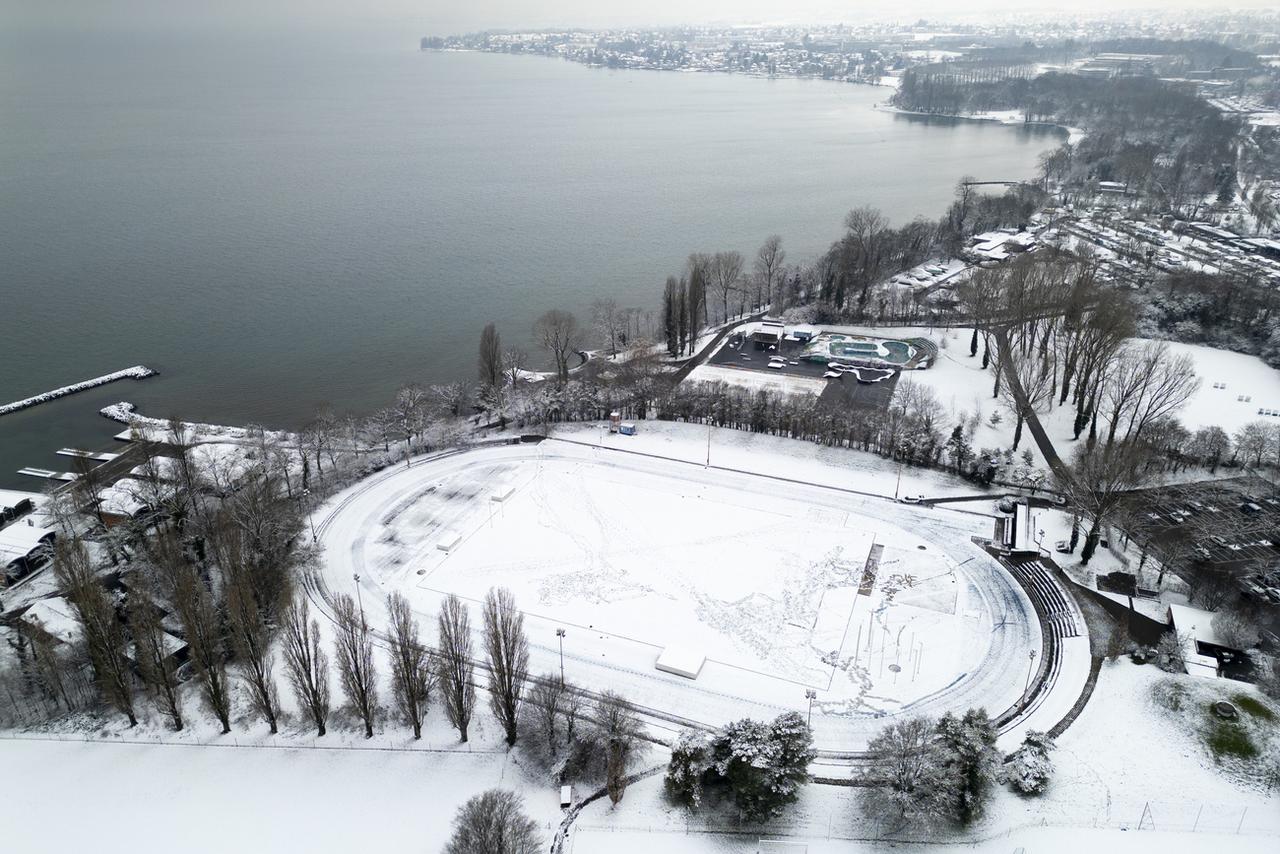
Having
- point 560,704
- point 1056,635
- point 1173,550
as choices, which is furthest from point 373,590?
point 1173,550

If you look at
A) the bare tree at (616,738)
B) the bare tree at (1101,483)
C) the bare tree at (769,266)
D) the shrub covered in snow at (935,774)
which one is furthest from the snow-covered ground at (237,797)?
the bare tree at (769,266)

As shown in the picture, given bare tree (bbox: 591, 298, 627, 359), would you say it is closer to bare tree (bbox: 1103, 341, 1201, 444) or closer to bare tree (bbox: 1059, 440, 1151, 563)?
bare tree (bbox: 1103, 341, 1201, 444)

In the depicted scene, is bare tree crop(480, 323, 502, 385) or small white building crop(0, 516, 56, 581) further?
bare tree crop(480, 323, 502, 385)

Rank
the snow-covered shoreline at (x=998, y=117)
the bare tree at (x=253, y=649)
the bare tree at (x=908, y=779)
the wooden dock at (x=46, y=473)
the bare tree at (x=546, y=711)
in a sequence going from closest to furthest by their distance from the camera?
the bare tree at (x=908, y=779) → the bare tree at (x=546, y=711) → the bare tree at (x=253, y=649) → the wooden dock at (x=46, y=473) → the snow-covered shoreline at (x=998, y=117)

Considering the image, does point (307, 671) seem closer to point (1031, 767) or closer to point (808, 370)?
point (1031, 767)

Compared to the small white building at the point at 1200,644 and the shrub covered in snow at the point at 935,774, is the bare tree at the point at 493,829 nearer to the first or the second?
the shrub covered in snow at the point at 935,774

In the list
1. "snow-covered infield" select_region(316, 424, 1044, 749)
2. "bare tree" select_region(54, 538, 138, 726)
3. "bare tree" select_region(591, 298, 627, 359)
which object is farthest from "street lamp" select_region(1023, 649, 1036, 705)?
"bare tree" select_region(591, 298, 627, 359)
